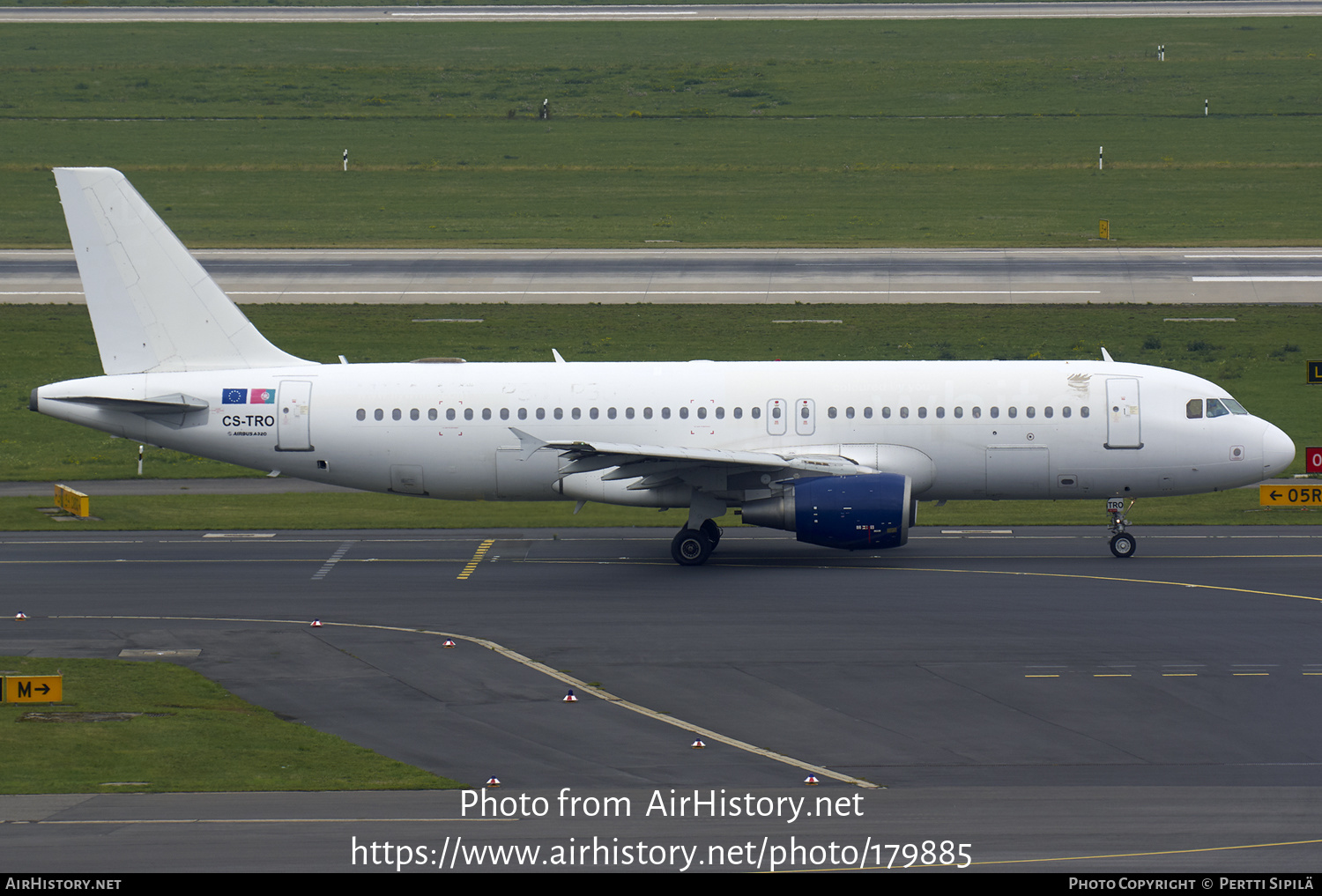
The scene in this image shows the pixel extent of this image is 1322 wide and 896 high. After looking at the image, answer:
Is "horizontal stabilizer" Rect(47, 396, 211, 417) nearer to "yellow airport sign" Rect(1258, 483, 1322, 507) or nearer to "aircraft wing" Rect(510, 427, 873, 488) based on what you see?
"aircraft wing" Rect(510, 427, 873, 488)

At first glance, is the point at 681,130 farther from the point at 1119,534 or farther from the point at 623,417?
the point at 1119,534

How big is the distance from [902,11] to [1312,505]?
352 feet

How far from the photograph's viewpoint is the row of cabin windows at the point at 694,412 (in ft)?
122

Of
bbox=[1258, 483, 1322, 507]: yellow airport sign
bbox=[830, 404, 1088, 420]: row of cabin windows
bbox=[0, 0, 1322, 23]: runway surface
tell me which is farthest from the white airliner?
bbox=[0, 0, 1322, 23]: runway surface

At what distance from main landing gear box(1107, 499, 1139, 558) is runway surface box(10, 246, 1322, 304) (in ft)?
98.2

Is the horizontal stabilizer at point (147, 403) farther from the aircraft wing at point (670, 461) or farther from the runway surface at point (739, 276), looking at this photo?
the runway surface at point (739, 276)

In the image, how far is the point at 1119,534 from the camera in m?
37.6

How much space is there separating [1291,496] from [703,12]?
11154 centimetres

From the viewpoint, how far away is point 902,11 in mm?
142125

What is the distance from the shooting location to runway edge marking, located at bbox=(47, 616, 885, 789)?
23047 millimetres

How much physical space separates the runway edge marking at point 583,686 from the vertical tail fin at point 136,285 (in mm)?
8259

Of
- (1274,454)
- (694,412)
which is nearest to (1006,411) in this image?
(1274,454)

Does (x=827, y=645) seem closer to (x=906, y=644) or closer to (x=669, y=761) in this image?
(x=906, y=644)

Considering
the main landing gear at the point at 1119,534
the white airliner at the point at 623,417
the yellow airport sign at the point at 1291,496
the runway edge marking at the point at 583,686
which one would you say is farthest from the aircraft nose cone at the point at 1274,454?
the runway edge marking at the point at 583,686
